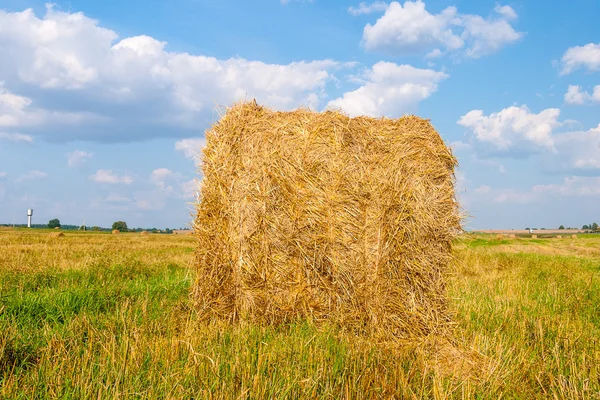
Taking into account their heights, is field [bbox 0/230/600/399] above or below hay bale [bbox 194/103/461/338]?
below

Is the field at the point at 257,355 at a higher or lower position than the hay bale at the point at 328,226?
lower

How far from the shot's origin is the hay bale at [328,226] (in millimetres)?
5328

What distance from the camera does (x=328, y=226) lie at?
17.5ft

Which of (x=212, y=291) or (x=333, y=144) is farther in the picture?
(x=212, y=291)

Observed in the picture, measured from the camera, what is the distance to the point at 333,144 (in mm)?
5621

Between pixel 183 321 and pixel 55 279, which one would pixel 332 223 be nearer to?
pixel 183 321

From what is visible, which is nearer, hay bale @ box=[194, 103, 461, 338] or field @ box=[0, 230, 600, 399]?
field @ box=[0, 230, 600, 399]

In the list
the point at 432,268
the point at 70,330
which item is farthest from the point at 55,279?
the point at 432,268

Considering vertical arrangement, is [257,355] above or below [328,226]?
below

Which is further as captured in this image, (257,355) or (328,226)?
(328,226)

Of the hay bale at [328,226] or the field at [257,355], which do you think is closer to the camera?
the field at [257,355]

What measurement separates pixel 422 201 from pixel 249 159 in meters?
2.32

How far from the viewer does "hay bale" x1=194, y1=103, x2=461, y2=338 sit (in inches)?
210

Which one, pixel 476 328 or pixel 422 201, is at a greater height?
pixel 422 201
